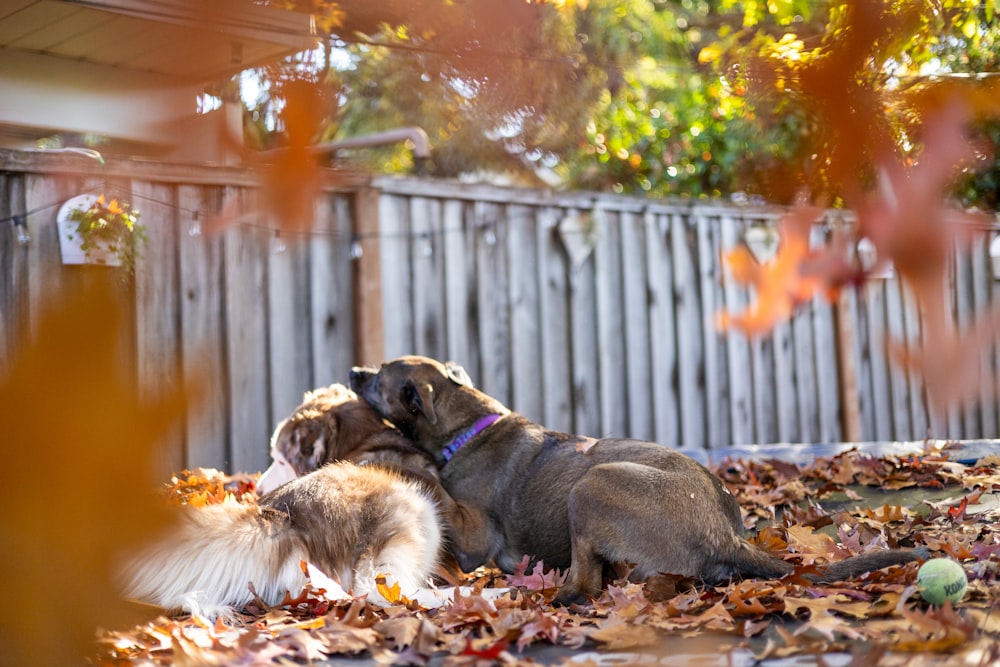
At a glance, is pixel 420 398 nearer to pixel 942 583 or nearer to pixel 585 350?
pixel 942 583

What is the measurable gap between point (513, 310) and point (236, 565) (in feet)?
13.7

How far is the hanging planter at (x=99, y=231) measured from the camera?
1.81 meters

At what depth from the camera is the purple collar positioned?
15.3 ft

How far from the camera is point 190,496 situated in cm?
408

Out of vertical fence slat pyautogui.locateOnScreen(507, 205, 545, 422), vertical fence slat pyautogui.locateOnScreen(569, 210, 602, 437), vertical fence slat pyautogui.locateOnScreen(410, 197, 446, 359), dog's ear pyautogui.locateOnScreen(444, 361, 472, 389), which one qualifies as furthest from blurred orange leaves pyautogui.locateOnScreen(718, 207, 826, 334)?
vertical fence slat pyautogui.locateOnScreen(569, 210, 602, 437)

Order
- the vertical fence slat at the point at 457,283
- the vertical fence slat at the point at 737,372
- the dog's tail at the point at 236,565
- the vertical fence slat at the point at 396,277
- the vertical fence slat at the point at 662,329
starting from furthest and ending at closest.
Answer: the vertical fence slat at the point at 737,372 < the vertical fence slat at the point at 662,329 < the vertical fence slat at the point at 457,283 < the vertical fence slat at the point at 396,277 < the dog's tail at the point at 236,565

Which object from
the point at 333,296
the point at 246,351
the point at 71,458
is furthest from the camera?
the point at 333,296

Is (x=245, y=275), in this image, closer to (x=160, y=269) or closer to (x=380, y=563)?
(x=160, y=269)

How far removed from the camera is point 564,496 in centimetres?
405

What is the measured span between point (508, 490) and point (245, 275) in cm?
272

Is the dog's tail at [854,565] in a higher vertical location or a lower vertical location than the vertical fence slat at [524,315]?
lower

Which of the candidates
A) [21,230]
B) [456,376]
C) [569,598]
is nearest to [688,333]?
[456,376]

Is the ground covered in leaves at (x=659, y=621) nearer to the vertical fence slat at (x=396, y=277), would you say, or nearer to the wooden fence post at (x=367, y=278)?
the wooden fence post at (x=367, y=278)

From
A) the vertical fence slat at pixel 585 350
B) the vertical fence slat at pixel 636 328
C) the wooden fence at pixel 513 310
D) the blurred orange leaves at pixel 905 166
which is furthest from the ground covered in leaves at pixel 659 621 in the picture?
the vertical fence slat at pixel 636 328
